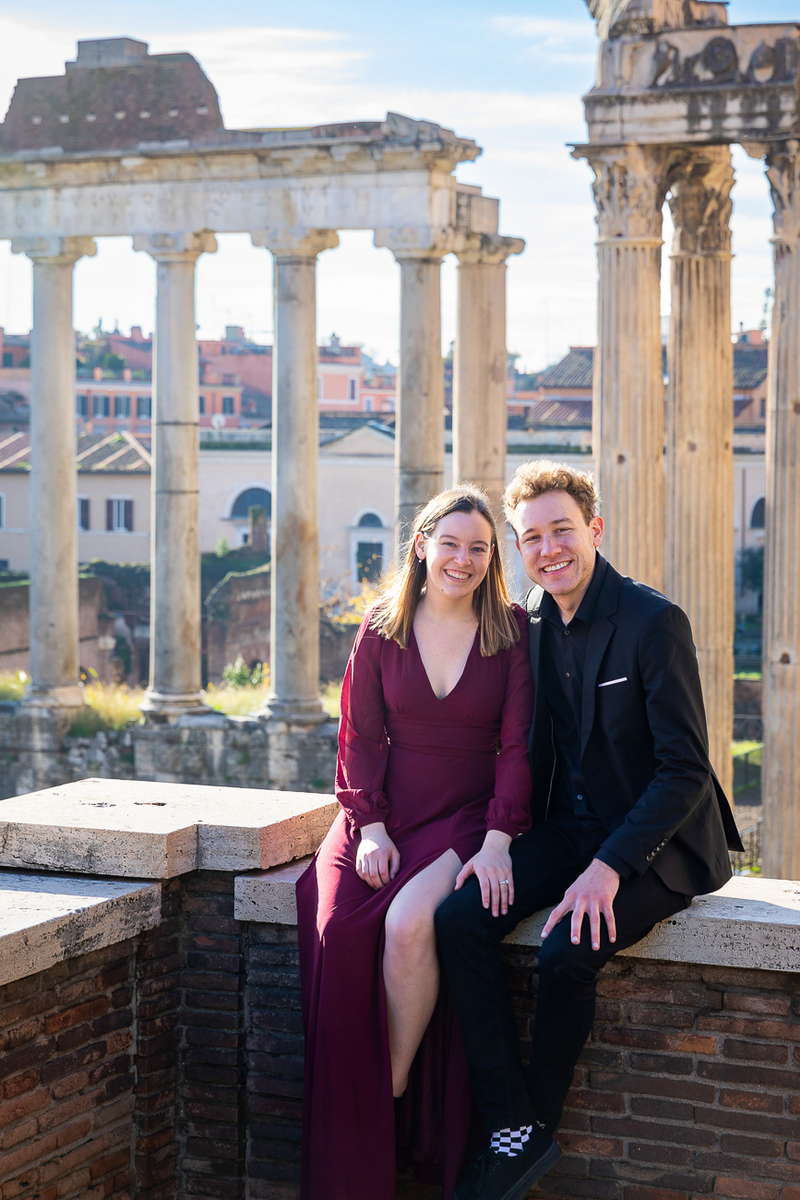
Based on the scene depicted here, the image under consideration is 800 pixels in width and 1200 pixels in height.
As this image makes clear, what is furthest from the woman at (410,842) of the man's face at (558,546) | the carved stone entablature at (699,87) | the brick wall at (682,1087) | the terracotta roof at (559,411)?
the terracotta roof at (559,411)

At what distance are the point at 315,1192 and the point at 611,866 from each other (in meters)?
1.74

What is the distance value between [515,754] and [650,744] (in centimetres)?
55

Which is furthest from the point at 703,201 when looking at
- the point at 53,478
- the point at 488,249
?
the point at 53,478

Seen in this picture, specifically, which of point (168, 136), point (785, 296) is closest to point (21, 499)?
point (168, 136)

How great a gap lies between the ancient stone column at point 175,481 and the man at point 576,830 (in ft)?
67.3

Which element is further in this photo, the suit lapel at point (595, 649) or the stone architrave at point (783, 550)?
the stone architrave at point (783, 550)

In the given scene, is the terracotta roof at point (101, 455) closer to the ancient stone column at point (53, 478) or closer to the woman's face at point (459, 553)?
the ancient stone column at point (53, 478)

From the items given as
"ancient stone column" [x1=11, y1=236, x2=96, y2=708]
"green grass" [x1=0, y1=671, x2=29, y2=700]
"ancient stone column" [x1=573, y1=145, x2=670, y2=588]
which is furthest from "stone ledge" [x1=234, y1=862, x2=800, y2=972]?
"green grass" [x1=0, y1=671, x2=29, y2=700]

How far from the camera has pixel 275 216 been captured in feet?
90.8

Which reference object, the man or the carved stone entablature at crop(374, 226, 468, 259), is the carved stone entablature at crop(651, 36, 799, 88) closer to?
the carved stone entablature at crop(374, 226, 468, 259)

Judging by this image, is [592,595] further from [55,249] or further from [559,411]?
[559,411]

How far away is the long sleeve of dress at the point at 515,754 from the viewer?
769 cm

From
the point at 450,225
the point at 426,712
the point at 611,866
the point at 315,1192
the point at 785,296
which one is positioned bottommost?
the point at 315,1192

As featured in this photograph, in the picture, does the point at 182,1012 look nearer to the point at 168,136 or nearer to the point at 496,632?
the point at 496,632
